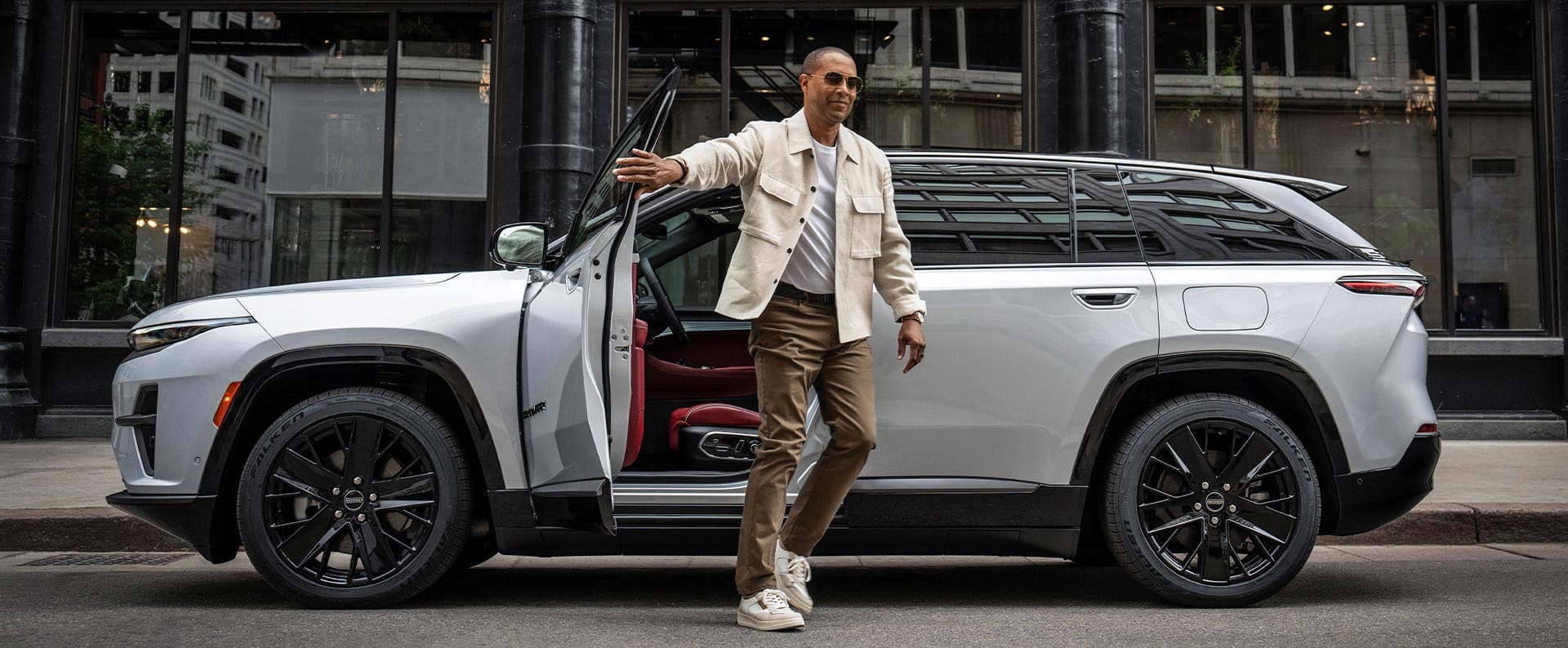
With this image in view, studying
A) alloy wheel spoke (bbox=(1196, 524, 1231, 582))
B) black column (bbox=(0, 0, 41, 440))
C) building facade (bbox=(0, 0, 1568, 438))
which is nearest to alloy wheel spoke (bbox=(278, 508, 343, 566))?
alloy wheel spoke (bbox=(1196, 524, 1231, 582))

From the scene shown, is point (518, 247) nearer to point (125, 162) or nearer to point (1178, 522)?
point (1178, 522)

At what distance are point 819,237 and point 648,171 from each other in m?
0.66

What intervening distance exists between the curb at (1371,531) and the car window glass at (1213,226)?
6.55 ft

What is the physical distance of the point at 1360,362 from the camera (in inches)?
162

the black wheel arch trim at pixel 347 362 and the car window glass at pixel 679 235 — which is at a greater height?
the car window glass at pixel 679 235

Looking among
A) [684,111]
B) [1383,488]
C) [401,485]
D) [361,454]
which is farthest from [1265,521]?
[684,111]

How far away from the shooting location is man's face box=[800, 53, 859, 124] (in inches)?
152

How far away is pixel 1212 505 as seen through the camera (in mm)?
4066

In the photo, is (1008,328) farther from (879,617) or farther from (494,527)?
(494,527)

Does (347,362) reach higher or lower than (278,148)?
lower

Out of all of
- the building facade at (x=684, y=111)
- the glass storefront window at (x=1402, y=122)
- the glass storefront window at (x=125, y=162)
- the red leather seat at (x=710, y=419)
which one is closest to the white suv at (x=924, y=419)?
the red leather seat at (x=710, y=419)

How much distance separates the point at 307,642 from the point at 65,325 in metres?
7.52

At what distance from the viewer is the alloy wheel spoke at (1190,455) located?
4.07 m

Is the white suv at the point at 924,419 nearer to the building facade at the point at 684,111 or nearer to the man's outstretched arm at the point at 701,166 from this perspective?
the man's outstretched arm at the point at 701,166
